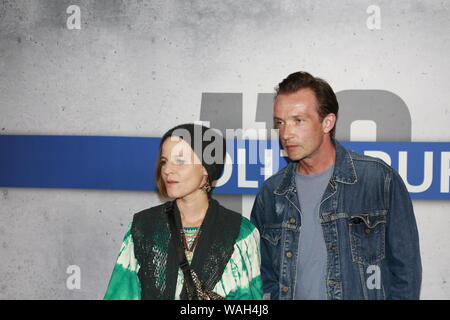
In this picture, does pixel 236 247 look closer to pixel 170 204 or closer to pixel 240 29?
pixel 170 204

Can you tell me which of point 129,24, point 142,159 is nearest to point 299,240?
point 142,159

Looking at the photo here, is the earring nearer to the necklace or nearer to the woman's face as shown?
the woman's face

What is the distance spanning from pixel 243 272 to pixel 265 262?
425 millimetres

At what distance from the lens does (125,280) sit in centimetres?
188

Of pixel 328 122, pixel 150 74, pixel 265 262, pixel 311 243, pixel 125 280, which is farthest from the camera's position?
pixel 150 74

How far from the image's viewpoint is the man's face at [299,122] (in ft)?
6.93

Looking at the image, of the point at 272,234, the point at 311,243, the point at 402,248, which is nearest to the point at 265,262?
the point at 272,234

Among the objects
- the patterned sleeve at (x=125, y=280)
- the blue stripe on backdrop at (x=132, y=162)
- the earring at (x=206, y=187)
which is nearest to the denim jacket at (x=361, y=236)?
the earring at (x=206, y=187)

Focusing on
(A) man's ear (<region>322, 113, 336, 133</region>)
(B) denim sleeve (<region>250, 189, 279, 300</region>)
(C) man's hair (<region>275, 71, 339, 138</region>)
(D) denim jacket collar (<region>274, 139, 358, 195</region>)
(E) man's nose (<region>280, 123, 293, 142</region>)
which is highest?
(C) man's hair (<region>275, 71, 339, 138</region>)

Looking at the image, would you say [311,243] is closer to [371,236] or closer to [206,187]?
[371,236]

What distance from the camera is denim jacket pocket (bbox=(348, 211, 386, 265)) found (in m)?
2.12

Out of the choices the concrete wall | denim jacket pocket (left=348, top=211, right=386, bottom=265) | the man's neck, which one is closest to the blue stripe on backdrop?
the concrete wall

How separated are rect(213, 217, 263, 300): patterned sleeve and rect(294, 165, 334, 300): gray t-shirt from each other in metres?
0.24

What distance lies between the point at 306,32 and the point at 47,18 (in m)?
1.84
